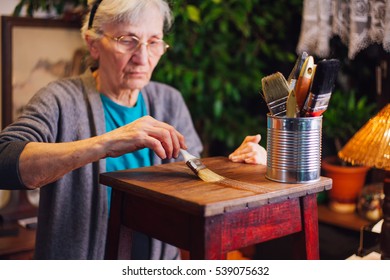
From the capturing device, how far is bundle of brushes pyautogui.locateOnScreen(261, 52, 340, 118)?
0.92 m

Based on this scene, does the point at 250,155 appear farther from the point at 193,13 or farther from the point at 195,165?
the point at 193,13

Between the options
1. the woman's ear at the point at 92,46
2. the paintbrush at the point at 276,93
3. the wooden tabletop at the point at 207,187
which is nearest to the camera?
the wooden tabletop at the point at 207,187

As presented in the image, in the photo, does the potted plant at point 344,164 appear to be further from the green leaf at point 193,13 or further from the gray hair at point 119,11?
the gray hair at point 119,11

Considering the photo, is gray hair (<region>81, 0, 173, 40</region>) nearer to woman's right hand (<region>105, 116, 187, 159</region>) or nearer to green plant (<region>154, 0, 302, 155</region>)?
woman's right hand (<region>105, 116, 187, 159</region>)

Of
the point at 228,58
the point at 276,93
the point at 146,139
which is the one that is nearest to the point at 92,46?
the point at 146,139

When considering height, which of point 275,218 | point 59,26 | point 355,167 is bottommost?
point 355,167

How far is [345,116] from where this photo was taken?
2.15m

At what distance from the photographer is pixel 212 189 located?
922 mm

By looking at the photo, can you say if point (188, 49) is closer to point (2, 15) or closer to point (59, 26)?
point (59, 26)

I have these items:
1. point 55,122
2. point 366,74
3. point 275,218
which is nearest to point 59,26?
point 55,122

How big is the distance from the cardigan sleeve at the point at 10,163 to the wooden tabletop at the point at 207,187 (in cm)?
25

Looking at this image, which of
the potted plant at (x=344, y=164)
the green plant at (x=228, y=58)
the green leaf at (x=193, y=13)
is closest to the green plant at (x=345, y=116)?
the potted plant at (x=344, y=164)

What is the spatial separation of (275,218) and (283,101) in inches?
8.4

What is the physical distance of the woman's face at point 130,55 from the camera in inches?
55.7
